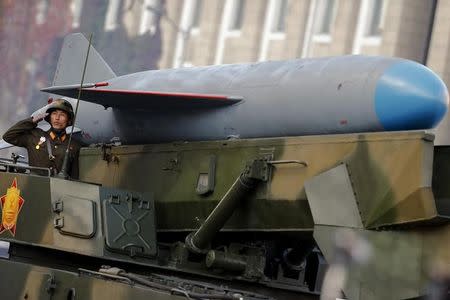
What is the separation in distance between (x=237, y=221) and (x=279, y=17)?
25504 millimetres

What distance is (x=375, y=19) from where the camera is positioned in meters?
30.8

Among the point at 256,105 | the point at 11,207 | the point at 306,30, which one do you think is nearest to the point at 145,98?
the point at 256,105

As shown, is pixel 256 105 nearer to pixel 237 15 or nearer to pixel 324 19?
pixel 324 19

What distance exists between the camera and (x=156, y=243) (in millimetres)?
9539

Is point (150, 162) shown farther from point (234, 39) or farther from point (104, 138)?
point (234, 39)

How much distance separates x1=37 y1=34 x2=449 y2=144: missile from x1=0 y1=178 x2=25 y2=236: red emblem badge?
129cm

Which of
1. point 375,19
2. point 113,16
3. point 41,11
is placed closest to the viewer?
point 41,11

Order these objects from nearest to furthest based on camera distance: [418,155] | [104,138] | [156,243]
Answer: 1. [418,155]
2. [156,243]
3. [104,138]

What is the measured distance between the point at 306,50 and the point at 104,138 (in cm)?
2210

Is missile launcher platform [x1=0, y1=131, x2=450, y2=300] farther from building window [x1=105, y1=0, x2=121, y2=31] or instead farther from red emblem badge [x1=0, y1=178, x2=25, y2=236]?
building window [x1=105, y1=0, x2=121, y2=31]

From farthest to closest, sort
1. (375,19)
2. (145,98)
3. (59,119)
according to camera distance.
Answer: (375,19) → (59,119) → (145,98)

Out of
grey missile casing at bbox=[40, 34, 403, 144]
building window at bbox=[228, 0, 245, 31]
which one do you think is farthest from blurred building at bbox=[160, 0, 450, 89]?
grey missile casing at bbox=[40, 34, 403, 144]

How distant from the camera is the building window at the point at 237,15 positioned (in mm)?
35125

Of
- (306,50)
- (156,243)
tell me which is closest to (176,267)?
(156,243)
